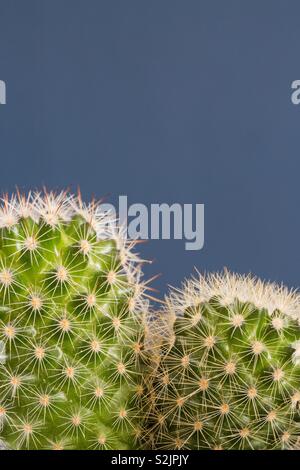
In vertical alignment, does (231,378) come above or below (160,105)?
below

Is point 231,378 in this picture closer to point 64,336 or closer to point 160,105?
point 64,336

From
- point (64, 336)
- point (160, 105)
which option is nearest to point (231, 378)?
point (64, 336)

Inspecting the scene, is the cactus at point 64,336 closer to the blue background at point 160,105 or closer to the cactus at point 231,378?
the cactus at point 231,378

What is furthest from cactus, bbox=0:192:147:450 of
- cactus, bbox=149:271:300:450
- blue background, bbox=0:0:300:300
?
blue background, bbox=0:0:300:300

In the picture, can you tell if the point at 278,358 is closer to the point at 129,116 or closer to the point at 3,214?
the point at 3,214

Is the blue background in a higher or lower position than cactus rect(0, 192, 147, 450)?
higher

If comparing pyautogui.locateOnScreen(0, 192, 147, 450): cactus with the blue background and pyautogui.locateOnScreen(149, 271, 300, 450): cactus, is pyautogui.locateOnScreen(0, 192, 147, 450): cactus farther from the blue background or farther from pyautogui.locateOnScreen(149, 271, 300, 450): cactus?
the blue background
